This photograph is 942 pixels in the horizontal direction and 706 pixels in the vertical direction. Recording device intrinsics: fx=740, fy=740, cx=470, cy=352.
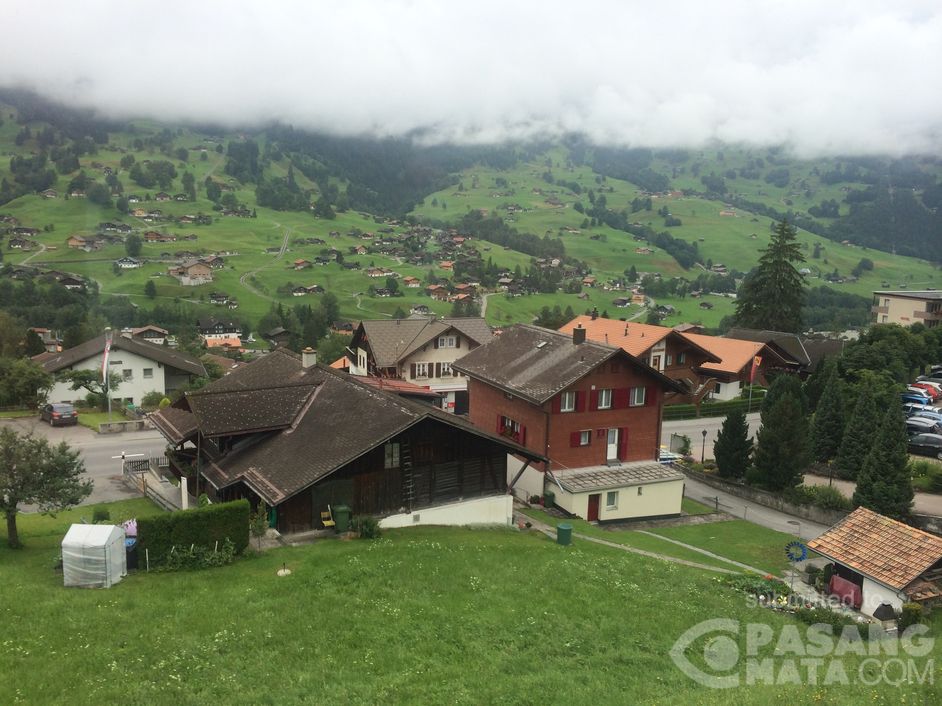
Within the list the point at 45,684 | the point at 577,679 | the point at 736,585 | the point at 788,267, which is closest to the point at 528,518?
the point at 736,585

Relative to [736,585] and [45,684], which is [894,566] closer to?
[736,585]

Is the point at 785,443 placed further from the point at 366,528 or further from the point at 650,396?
the point at 366,528

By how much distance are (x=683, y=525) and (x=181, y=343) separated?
281 ft

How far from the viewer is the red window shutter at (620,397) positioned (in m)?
39.3

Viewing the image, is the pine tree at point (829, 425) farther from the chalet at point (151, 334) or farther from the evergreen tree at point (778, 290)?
the chalet at point (151, 334)

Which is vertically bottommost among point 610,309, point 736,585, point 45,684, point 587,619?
point 610,309

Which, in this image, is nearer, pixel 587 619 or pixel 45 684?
pixel 45 684

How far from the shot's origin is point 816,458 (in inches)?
1827

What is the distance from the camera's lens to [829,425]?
45.6 m

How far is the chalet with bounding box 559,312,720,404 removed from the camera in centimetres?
6316

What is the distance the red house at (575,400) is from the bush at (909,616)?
17.2 m

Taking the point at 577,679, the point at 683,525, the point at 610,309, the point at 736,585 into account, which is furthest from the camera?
the point at 610,309

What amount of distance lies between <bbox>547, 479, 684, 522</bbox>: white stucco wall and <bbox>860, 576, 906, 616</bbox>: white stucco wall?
12.9 metres

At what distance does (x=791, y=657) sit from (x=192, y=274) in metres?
163
